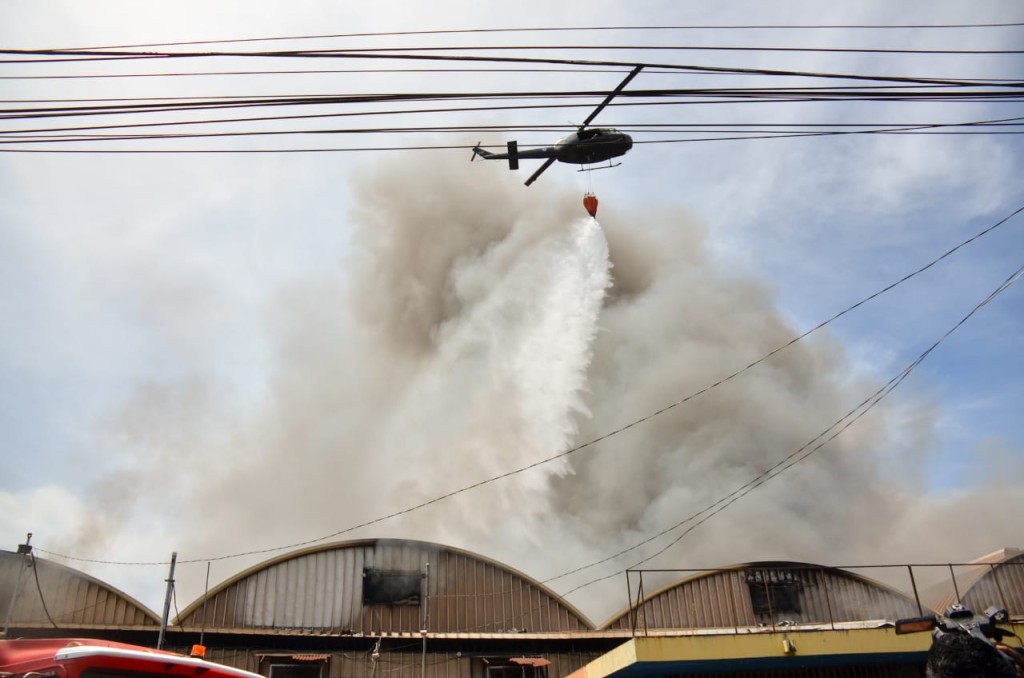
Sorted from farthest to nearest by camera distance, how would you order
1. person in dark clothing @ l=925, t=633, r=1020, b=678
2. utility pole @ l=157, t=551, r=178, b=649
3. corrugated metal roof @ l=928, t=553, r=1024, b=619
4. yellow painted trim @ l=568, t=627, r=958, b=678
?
1. corrugated metal roof @ l=928, t=553, r=1024, b=619
2. utility pole @ l=157, t=551, r=178, b=649
3. yellow painted trim @ l=568, t=627, r=958, b=678
4. person in dark clothing @ l=925, t=633, r=1020, b=678

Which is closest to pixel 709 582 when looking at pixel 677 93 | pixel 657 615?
pixel 657 615

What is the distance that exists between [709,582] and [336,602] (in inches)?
404

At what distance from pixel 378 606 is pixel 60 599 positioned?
7.99m

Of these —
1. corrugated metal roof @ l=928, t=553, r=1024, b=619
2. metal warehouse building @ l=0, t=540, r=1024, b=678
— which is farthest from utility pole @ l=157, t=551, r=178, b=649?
corrugated metal roof @ l=928, t=553, r=1024, b=619

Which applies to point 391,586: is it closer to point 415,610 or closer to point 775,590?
point 415,610

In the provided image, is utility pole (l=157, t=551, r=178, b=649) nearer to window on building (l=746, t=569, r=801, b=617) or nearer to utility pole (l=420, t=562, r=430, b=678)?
utility pole (l=420, t=562, r=430, b=678)

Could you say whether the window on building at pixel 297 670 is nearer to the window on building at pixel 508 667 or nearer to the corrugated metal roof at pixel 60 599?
the corrugated metal roof at pixel 60 599

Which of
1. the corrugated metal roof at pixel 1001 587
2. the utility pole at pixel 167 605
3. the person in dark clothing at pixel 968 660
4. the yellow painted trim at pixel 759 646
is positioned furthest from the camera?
the corrugated metal roof at pixel 1001 587

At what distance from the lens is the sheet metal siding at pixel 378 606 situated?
20.2 meters

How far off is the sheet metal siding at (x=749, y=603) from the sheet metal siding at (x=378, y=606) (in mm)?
2312

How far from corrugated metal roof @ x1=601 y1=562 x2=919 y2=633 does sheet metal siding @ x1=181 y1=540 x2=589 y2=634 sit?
2415 millimetres

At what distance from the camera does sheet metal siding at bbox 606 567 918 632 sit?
21.5 m

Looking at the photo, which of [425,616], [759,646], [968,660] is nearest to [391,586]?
[425,616]

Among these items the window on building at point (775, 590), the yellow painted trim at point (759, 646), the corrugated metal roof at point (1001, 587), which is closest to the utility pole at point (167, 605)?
the yellow painted trim at point (759, 646)
